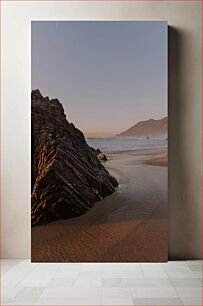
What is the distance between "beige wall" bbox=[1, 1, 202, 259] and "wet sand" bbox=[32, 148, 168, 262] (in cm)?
16

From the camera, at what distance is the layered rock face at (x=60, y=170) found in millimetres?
5527

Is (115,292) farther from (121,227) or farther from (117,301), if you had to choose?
(121,227)

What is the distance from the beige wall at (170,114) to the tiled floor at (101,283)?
37 cm

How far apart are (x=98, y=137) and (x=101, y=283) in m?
1.61

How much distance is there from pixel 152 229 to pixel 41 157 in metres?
1.30

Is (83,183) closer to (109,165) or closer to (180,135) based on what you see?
(109,165)

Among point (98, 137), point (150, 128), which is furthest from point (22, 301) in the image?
point (150, 128)

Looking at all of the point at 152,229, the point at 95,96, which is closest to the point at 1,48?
Result: the point at 95,96

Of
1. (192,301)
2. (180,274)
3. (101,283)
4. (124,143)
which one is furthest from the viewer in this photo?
(124,143)

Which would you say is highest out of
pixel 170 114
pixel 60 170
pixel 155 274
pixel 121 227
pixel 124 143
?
pixel 170 114

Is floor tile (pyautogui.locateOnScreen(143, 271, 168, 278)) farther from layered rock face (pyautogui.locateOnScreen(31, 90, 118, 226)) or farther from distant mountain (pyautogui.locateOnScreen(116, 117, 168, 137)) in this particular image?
distant mountain (pyautogui.locateOnScreen(116, 117, 168, 137))

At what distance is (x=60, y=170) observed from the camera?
5535 millimetres

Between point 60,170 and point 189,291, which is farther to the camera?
point 60,170

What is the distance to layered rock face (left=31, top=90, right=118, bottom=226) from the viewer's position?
553 cm
